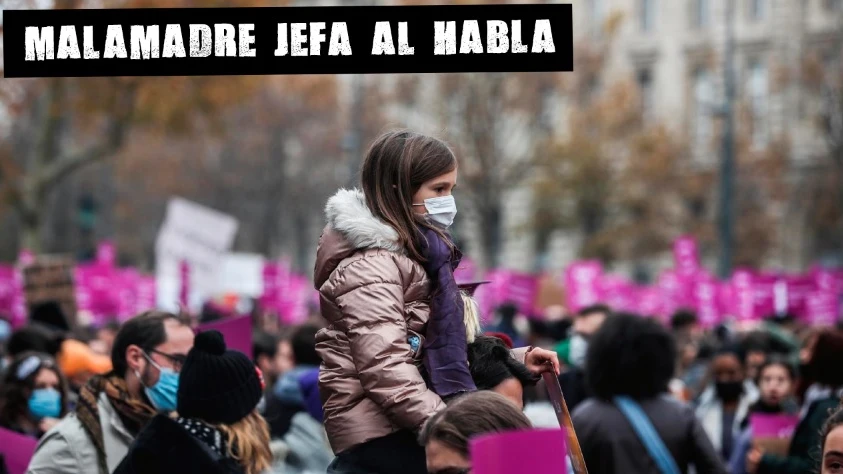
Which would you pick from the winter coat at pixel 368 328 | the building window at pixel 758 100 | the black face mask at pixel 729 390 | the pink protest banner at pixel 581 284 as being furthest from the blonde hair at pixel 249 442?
the building window at pixel 758 100

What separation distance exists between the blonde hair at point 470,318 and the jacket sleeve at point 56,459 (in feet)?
5.33

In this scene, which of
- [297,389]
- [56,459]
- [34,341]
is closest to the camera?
[56,459]

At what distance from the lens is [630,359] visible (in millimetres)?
6215

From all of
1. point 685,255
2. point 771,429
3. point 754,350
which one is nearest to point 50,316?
point 754,350

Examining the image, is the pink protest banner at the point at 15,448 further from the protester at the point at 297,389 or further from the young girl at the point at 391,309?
the young girl at the point at 391,309

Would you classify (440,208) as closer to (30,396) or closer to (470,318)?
(470,318)

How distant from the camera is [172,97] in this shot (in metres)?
21.5

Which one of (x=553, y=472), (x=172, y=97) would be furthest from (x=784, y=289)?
(x=553, y=472)

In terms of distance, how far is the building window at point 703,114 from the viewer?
177 ft

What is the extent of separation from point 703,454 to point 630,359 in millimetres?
494

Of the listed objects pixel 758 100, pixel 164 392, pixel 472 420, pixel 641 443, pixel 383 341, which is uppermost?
pixel 758 100

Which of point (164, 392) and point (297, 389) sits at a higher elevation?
point (164, 392)

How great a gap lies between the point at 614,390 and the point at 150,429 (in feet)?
7.91

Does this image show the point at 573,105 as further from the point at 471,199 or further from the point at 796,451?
the point at 796,451
